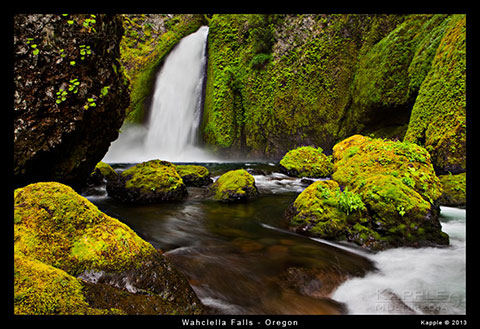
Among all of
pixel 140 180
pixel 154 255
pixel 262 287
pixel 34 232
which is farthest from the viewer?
pixel 140 180

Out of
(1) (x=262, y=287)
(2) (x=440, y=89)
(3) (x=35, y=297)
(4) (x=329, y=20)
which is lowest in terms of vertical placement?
(1) (x=262, y=287)

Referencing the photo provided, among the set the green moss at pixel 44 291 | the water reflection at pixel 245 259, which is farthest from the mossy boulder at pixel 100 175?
the green moss at pixel 44 291

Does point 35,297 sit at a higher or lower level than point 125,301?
higher

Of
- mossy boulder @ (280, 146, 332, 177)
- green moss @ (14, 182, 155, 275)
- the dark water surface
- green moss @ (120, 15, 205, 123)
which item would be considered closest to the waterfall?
green moss @ (120, 15, 205, 123)

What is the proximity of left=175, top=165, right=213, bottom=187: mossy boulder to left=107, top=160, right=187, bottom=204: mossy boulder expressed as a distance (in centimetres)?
151

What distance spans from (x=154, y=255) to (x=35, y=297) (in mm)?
871

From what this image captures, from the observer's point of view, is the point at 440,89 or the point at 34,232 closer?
the point at 34,232

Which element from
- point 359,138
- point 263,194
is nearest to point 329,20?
point 359,138

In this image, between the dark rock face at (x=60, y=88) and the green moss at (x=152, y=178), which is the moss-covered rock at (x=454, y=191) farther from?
the dark rock face at (x=60, y=88)

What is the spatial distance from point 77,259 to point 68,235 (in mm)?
245

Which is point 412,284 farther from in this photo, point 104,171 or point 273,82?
point 273,82

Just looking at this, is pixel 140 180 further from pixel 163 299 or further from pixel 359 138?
pixel 359 138

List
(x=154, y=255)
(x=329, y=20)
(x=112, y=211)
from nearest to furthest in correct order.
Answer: (x=154, y=255) < (x=112, y=211) < (x=329, y=20)
